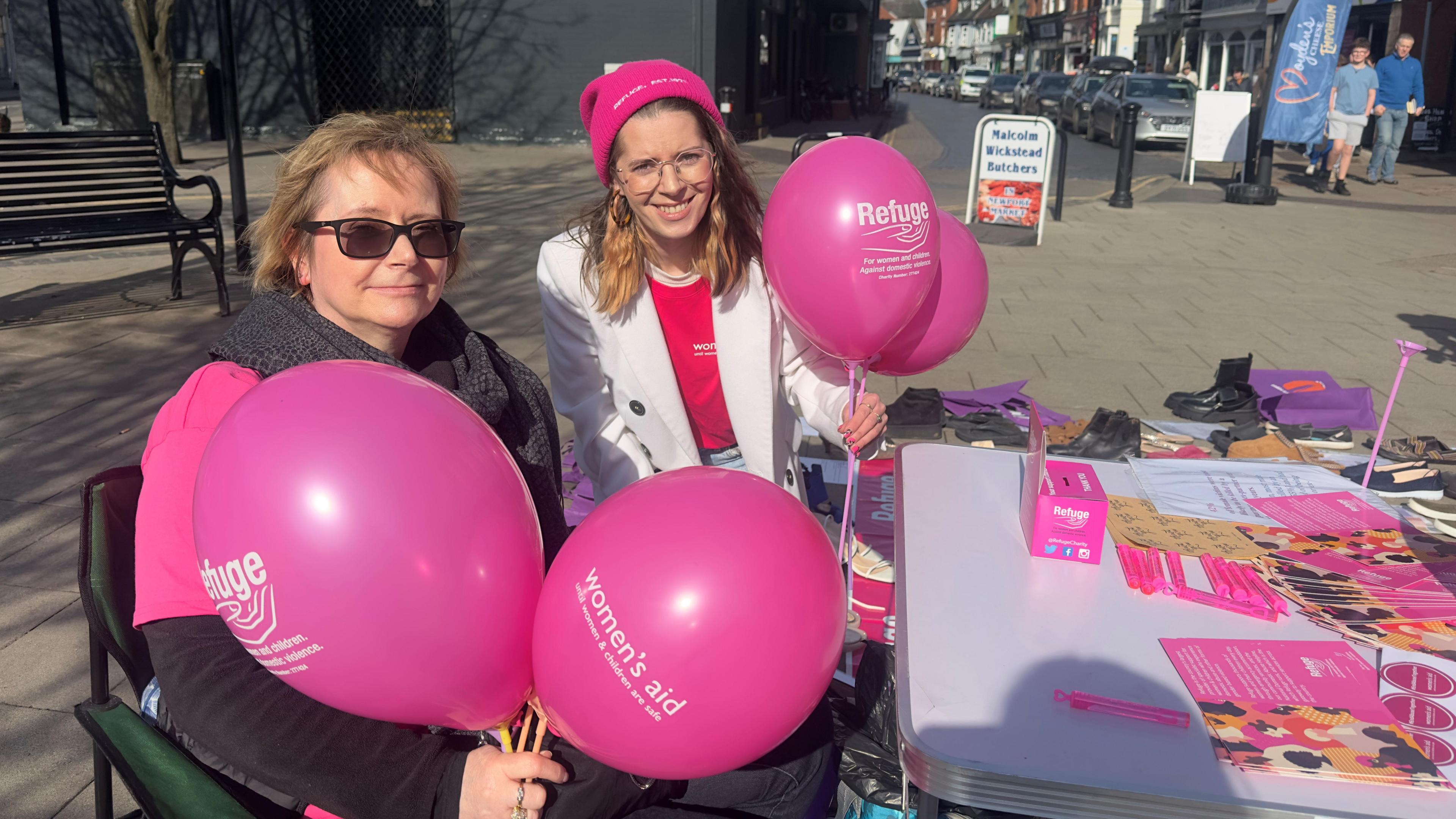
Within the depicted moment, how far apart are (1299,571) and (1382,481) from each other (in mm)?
2725

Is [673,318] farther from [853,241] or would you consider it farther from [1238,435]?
[1238,435]

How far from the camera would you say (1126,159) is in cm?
1236

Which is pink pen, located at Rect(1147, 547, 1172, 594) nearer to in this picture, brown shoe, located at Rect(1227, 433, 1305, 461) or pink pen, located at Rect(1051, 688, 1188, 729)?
pink pen, located at Rect(1051, 688, 1188, 729)

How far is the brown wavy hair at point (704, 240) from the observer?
2.67m

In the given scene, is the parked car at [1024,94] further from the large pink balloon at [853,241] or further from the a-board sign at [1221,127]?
the large pink balloon at [853,241]

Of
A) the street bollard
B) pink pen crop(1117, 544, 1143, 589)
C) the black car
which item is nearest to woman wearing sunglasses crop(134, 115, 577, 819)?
pink pen crop(1117, 544, 1143, 589)

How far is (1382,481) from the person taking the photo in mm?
4230

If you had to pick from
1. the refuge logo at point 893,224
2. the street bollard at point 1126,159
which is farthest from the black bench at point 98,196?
the street bollard at point 1126,159

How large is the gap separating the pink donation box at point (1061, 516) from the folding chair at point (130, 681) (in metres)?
1.49

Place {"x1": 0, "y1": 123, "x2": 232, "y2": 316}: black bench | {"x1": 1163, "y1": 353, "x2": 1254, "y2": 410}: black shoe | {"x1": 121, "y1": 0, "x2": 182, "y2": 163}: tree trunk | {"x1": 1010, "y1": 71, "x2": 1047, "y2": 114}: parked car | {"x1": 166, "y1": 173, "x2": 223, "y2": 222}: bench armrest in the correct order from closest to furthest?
1. {"x1": 1163, "y1": 353, "x2": 1254, "y2": 410}: black shoe
2. {"x1": 0, "y1": 123, "x2": 232, "y2": 316}: black bench
3. {"x1": 166, "y1": 173, "x2": 223, "y2": 222}: bench armrest
4. {"x1": 121, "y1": 0, "x2": 182, "y2": 163}: tree trunk
5. {"x1": 1010, "y1": 71, "x2": 1047, "y2": 114}: parked car

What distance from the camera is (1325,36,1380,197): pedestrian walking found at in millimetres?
13852

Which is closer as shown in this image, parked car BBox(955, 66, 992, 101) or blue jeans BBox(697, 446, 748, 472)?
blue jeans BBox(697, 446, 748, 472)

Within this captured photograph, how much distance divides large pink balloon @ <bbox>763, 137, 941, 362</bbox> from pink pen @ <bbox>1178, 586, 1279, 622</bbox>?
2.96 feet

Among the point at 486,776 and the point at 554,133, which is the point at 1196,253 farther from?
the point at 554,133
